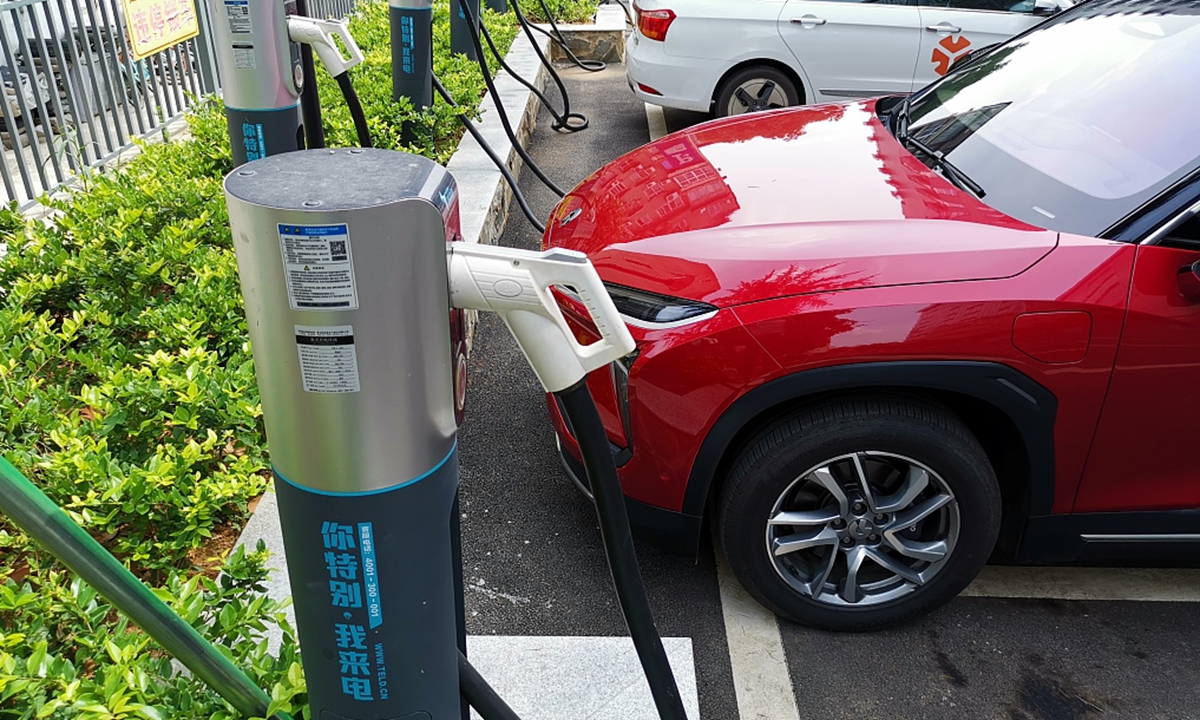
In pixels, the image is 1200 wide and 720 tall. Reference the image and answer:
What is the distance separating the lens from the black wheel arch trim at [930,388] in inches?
94.7

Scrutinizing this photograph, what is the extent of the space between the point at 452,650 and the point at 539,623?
1.36 m

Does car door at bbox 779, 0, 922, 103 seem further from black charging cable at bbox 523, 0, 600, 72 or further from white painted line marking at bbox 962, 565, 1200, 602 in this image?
white painted line marking at bbox 962, 565, 1200, 602

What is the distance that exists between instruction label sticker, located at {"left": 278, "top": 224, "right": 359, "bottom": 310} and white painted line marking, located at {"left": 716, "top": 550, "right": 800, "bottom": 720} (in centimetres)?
185

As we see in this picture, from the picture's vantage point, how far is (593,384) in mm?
2701

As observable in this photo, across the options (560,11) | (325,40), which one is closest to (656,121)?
(560,11)

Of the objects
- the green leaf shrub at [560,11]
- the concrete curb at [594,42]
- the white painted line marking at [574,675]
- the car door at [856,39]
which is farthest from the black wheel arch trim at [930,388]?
the green leaf shrub at [560,11]

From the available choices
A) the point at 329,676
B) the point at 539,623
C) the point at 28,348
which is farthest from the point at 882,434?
the point at 28,348

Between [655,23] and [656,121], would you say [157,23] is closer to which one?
[655,23]

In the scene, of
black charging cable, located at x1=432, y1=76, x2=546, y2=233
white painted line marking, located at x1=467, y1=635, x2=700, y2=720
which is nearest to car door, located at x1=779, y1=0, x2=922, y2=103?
black charging cable, located at x1=432, y1=76, x2=546, y2=233

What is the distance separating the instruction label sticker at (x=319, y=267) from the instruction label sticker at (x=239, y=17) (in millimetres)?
2445

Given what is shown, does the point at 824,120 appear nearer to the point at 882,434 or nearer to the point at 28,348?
the point at 882,434

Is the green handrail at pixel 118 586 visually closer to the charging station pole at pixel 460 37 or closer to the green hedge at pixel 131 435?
the green hedge at pixel 131 435

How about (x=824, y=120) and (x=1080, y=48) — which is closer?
(x=1080, y=48)

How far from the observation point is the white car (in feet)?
22.3
